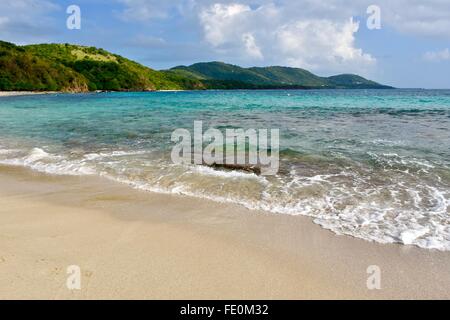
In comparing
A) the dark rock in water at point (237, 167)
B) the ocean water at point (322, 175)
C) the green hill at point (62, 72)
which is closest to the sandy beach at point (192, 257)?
the ocean water at point (322, 175)

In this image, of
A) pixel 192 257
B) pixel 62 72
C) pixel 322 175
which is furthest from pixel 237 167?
pixel 62 72

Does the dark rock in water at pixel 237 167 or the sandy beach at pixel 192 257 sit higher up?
the dark rock in water at pixel 237 167

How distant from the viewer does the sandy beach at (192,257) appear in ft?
13.8

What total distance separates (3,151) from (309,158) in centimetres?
1188

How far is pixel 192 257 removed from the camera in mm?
5062

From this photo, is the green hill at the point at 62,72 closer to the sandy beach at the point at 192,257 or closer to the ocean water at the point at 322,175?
the ocean water at the point at 322,175

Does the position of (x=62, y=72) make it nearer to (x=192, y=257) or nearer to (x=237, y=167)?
(x=237, y=167)

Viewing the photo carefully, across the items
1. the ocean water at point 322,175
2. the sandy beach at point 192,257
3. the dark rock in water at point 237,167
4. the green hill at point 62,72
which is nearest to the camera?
the sandy beach at point 192,257

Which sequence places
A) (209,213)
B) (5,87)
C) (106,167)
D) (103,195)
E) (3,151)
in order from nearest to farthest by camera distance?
1. (209,213)
2. (103,195)
3. (106,167)
4. (3,151)
5. (5,87)

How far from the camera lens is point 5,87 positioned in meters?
116

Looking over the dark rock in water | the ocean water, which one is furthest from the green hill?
the dark rock in water
